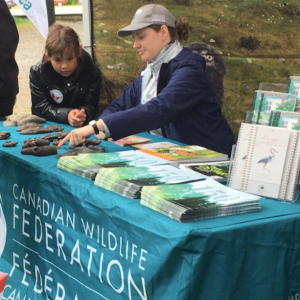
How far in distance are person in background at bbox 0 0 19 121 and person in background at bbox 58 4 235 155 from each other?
50cm

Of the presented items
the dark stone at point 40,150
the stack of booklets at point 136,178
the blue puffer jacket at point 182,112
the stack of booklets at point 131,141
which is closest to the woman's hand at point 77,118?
the blue puffer jacket at point 182,112

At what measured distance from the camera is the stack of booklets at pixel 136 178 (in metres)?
1.67

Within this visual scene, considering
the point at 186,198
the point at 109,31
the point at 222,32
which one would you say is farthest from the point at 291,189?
the point at 109,31

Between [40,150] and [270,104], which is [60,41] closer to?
[40,150]

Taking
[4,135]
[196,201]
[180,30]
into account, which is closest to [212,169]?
[196,201]

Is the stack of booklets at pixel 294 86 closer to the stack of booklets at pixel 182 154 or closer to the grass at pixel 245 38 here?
the stack of booklets at pixel 182 154

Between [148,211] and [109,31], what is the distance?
9.50ft

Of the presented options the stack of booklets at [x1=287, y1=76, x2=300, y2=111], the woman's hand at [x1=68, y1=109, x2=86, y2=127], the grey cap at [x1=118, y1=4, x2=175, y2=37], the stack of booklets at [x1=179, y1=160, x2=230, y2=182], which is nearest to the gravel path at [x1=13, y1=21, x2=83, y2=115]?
the woman's hand at [x1=68, y1=109, x2=86, y2=127]

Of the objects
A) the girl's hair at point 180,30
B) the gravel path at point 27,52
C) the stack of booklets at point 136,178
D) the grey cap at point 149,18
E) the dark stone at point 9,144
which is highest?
the grey cap at point 149,18

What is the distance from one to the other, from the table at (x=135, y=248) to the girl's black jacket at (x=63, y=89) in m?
1.43

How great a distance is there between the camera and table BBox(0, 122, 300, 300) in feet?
4.63

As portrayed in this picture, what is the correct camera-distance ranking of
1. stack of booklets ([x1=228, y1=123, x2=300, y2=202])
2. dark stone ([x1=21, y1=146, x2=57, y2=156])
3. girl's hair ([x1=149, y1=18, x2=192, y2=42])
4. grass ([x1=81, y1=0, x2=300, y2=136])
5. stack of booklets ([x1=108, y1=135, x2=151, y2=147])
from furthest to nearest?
grass ([x1=81, y1=0, x2=300, y2=136]), girl's hair ([x1=149, y1=18, x2=192, y2=42]), stack of booklets ([x1=108, y1=135, x2=151, y2=147]), dark stone ([x1=21, y1=146, x2=57, y2=156]), stack of booklets ([x1=228, y1=123, x2=300, y2=202])

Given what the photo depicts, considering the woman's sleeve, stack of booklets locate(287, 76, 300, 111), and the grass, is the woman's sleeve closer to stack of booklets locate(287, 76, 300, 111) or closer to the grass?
the grass

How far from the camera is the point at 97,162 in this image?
1.99 metres
